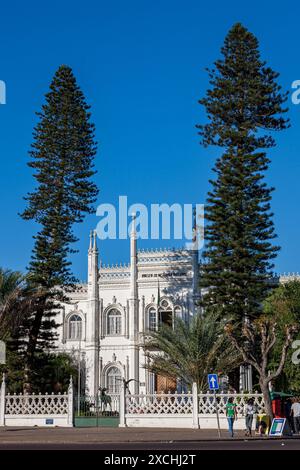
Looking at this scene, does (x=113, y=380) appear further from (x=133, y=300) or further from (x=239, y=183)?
(x=239, y=183)

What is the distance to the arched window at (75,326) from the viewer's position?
50.3 meters

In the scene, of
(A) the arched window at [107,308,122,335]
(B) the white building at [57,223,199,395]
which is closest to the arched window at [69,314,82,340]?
(B) the white building at [57,223,199,395]

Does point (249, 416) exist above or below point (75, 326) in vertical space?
below

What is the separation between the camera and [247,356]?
86.0 feet

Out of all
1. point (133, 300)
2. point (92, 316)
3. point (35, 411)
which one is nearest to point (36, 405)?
point (35, 411)

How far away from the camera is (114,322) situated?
48.8 m

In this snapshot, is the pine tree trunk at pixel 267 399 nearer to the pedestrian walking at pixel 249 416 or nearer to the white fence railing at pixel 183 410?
the pedestrian walking at pixel 249 416

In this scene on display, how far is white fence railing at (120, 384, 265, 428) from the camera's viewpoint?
88.5 feet

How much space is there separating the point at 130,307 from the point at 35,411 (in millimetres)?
17941

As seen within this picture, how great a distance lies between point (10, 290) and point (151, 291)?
52.9 ft

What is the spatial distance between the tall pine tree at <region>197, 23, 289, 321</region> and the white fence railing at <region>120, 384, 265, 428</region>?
19.3 feet

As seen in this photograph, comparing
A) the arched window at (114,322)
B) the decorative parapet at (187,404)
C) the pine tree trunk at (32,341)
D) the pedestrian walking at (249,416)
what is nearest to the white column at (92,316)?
the arched window at (114,322)
